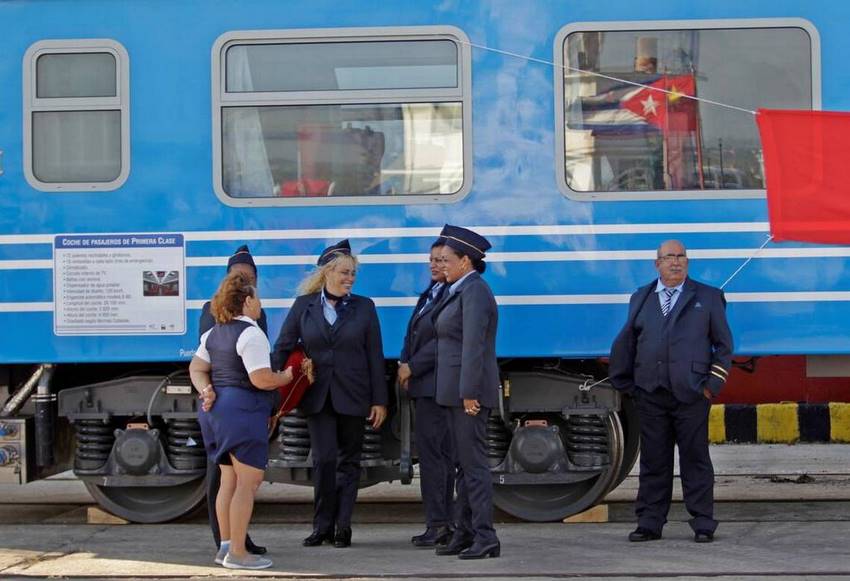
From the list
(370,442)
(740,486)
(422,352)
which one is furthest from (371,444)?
(740,486)

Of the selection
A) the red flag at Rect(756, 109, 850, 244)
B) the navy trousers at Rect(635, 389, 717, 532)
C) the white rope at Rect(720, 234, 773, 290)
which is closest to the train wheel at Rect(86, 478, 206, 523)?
the navy trousers at Rect(635, 389, 717, 532)

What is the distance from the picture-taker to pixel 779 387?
35.8ft

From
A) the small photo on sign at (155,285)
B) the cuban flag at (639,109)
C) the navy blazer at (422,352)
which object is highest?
the cuban flag at (639,109)

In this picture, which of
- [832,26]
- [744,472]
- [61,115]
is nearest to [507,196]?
[832,26]

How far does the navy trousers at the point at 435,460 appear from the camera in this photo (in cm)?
879

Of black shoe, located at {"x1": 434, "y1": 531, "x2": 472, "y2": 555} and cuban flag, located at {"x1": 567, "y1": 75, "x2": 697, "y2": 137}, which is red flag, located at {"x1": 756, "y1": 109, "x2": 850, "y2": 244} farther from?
black shoe, located at {"x1": 434, "y1": 531, "x2": 472, "y2": 555}

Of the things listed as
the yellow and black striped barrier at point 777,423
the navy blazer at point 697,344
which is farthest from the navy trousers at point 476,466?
the yellow and black striped barrier at point 777,423

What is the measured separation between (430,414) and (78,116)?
112 inches

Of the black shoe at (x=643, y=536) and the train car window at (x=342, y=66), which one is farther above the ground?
the train car window at (x=342, y=66)

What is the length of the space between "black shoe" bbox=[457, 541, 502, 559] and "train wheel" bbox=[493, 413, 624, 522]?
1.28 meters

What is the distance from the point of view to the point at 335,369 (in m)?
8.78

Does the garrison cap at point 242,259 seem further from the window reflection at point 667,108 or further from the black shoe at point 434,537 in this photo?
the window reflection at point 667,108

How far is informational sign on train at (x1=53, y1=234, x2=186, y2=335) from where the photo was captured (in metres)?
9.35

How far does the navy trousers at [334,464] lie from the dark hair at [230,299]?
101 cm
